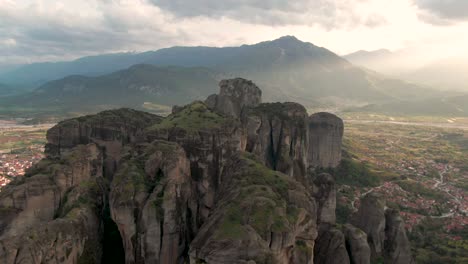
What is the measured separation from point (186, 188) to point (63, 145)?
27.8 meters

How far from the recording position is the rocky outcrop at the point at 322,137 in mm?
97938

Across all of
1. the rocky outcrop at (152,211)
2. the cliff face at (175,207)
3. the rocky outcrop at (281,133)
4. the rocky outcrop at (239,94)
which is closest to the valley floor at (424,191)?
the rocky outcrop at (281,133)

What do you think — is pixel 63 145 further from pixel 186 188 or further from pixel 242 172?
pixel 242 172

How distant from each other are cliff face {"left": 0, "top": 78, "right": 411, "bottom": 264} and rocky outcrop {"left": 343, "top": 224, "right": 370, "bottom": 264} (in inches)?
4.5

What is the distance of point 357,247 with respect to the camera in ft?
137

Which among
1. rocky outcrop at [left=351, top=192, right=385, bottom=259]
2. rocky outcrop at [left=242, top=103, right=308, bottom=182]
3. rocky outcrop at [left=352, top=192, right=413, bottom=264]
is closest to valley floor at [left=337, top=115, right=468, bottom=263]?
rocky outcrop at [left=352, top=192, right=413, bottom=264]

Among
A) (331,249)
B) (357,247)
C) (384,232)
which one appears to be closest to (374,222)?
(384,232)

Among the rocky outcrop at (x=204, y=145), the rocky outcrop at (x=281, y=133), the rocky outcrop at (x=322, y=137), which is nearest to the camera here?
the rocky outcrop at (x=204, y=145)

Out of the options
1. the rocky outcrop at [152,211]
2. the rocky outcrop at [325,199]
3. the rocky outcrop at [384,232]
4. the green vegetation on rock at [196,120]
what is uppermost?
the green vegetation on rock at [196,120]

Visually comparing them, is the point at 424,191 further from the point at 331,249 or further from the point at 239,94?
Result: the point at 331,249

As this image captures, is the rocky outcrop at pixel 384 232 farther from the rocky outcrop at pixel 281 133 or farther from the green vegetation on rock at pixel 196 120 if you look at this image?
the green vegetation on rock at pixel 196 120

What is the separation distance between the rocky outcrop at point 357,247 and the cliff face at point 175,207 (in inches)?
4.5

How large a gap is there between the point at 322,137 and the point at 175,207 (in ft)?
232

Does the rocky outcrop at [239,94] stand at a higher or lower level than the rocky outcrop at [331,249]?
higher
